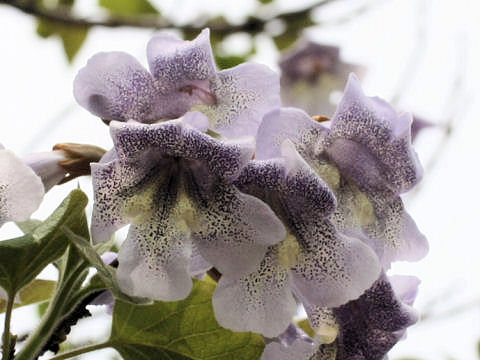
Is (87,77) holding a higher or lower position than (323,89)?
higher

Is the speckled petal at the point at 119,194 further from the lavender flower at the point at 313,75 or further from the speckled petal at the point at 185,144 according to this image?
the lavender flower at the point at 313,75

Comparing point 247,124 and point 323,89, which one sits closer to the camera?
point 247,124

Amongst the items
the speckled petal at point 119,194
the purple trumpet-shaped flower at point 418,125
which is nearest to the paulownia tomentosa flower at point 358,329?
the speckled petal at point 119,194

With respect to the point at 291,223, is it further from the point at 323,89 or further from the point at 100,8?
the point at 323,89

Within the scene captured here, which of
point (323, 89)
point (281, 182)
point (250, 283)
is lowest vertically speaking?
point (323, 89)

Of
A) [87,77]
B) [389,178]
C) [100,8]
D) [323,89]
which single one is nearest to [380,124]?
[389,178]

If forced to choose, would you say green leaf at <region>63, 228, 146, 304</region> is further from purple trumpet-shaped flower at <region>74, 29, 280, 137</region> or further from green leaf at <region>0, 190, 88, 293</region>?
purple trumpet-shaped flower at <region>74, 29, 280, 137</region>

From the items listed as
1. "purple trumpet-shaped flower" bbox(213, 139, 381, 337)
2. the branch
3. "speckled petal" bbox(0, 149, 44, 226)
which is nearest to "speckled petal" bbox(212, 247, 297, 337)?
"purple trumpet-shaped flower" bbox(213, 139, 381, 337)
